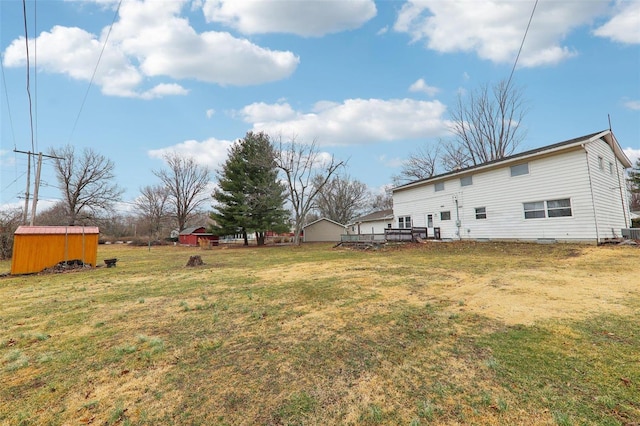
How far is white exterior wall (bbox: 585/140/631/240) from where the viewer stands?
42.5ft

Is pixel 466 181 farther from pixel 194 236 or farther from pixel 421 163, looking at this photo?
pixel 194 236

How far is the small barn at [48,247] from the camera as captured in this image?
36.6 ft

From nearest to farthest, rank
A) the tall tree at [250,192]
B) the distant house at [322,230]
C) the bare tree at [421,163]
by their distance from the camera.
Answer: the tall tree at [250,192]
the bare tree at [421,163]
the distant house at [322,230]

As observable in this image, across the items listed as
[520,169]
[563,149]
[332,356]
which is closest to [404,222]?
[520,169]

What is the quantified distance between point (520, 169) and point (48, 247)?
23.1 m

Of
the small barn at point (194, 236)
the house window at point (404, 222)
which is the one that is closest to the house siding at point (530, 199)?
the house window at point (404, 222)

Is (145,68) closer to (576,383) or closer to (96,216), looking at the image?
(576,383)

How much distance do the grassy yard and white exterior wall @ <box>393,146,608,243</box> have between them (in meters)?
8.66

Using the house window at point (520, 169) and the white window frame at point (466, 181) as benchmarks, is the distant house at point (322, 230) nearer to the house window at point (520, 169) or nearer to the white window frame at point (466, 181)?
the white window frame at point (466, 181)

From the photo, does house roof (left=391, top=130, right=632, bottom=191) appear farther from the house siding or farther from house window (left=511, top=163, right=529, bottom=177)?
house window (left=511, top=163, right=529, bottom=177)

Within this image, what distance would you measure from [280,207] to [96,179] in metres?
30.1

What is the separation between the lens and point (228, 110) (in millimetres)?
19562

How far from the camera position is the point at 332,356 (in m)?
3.24

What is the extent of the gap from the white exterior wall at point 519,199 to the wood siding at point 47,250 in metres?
20.5
